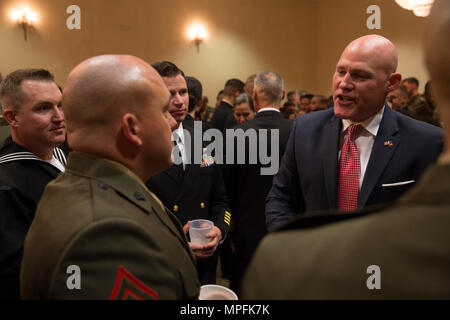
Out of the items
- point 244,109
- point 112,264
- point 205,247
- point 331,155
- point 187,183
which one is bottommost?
point 205,247

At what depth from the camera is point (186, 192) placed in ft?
6.79

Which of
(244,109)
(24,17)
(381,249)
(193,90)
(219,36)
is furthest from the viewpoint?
(219,36)

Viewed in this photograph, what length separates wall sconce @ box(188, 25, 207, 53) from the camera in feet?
27.0

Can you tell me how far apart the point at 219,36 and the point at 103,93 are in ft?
26.3

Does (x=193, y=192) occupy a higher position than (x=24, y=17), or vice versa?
(x=24, y=17)

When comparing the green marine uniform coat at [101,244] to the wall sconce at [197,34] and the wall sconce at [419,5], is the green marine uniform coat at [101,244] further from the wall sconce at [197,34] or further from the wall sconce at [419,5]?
the wall sconce at [197,34]

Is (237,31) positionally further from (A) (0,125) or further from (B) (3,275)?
(B) (3,275)

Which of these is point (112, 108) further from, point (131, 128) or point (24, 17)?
point (24, 17)

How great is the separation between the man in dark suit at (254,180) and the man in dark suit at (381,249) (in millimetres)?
2141

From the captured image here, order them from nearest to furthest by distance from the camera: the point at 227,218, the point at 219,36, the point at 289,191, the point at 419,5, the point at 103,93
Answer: the point at 103,93
the point at 289,191
the point at 227,218
the point at 419,5
the point at 219,36

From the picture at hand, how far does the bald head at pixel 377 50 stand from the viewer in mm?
1635

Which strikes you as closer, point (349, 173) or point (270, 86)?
point (349, 173)

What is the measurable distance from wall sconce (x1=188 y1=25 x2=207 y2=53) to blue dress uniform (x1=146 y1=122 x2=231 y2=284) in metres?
6.51

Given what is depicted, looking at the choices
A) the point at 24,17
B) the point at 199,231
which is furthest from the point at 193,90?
the point at 24,17
